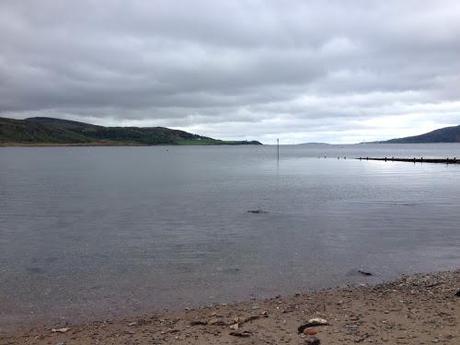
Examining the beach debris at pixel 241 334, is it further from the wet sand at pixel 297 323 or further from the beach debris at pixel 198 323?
the beach debris at pixel 198 323

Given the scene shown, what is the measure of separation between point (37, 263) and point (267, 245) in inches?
430

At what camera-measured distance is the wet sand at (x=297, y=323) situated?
11.5 meters

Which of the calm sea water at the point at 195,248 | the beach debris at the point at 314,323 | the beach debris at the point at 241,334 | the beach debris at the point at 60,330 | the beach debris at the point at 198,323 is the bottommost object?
the calm sea water at the point at 195,248

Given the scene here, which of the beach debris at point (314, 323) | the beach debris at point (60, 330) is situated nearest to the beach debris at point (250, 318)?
the beach debris at point (314, 323)

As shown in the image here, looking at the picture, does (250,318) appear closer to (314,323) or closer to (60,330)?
(314,323)

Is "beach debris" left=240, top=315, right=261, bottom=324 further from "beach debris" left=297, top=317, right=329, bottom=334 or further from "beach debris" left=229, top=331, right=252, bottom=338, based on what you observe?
"beach debris" left=297, top=317, right=329, bottom=334

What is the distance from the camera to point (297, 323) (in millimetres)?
12797

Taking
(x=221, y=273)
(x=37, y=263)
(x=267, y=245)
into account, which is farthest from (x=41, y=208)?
(x=221, y=273)

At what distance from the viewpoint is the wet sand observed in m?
11.5

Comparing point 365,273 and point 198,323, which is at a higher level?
point 198,323

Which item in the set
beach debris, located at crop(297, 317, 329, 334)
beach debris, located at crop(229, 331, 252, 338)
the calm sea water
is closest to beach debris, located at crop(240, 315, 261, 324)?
beach debris, located at crop(229, 331, 252, 338)

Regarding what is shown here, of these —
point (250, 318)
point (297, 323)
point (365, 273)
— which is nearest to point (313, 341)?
point (297, 323)

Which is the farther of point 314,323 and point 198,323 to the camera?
point 198,323

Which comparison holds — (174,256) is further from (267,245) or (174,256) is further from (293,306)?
(293,306)
